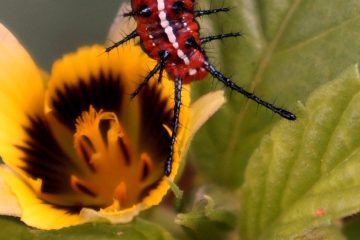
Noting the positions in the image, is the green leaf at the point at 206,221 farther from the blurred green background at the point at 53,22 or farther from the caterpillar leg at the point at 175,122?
the blurred green background at the point at 53,22

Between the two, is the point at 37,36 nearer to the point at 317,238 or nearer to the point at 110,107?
the point at 110,107

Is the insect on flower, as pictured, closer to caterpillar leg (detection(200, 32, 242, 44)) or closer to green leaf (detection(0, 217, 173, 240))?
caterpillar leg (detection(200, 32, 242, 44))

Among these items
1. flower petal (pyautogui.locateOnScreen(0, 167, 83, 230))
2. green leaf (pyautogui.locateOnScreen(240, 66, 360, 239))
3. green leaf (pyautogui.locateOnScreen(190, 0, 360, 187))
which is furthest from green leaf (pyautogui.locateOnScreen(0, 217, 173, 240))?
green leaf (pyautogui.locateOnScreen(190, 0, 360, 187))

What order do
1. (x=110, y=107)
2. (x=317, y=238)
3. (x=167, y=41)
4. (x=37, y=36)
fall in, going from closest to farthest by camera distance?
1. (x=317, y=238)
2. (x=167, y=41)
3. (x=110, y=107)
4. (x=37, y=36)

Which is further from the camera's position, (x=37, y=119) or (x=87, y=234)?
(x=37, y=119)

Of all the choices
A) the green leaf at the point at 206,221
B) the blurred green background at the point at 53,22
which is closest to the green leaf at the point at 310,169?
the green leaf at the point at 206,221

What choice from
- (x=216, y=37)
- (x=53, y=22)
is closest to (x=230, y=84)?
(x=216, y=37)

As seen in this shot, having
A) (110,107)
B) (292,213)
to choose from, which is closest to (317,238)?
(292,213)
